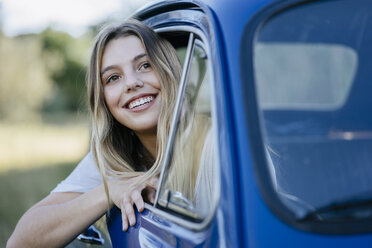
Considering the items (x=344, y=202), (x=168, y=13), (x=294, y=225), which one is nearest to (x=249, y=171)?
(x=294, y=225)

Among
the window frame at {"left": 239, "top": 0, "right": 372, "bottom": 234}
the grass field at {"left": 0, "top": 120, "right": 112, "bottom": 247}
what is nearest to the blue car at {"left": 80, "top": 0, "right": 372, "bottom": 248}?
the window frame at {"left": 239, "top": 0, "right": 372, "bottom": 234}

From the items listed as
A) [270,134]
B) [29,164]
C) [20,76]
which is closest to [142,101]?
[270,134]

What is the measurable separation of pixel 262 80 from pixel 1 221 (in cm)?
485

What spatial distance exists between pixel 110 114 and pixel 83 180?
36 cm

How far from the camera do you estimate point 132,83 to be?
2125 millimetres

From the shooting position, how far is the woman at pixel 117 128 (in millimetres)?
1981

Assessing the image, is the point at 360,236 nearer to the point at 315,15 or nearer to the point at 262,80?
the point at 262,80

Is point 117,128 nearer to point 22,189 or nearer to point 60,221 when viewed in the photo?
point 60,221

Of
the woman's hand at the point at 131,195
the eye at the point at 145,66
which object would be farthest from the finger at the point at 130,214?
the eye at the point at 145,66

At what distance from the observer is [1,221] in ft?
17.8

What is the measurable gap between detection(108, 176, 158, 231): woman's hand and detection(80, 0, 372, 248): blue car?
0.13ft

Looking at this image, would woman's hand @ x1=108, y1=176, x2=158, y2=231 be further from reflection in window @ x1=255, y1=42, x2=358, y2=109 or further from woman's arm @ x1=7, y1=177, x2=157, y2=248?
reflection in window @ x1=255, y1=42, x2=358, y2=109

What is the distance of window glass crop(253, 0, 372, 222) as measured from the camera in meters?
Result: 1.36

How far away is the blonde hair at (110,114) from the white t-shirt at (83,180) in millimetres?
111
